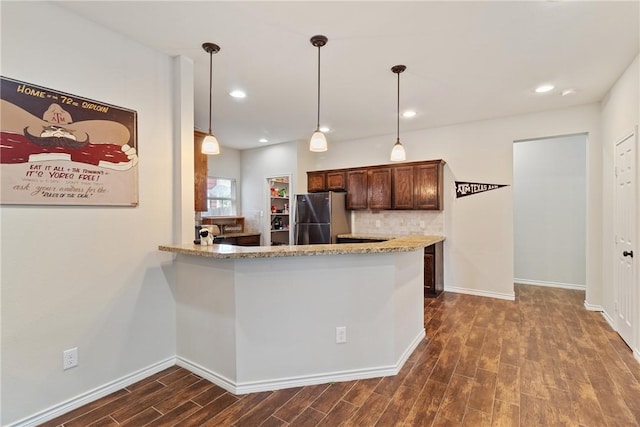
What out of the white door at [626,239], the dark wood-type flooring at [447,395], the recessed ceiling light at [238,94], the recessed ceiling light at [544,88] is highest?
the recessed ceiling light at [238,94]

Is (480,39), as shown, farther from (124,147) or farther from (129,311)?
(129,311)

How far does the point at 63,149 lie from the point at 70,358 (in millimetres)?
1431

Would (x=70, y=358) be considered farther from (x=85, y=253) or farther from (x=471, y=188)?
(x=471, y=188)

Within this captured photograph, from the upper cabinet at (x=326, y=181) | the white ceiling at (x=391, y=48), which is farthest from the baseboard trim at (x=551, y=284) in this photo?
the upper cabinet at (x=326, y=181)

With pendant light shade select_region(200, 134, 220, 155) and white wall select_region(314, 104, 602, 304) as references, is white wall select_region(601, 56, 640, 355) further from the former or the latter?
pendant light shade select_region(200, 134, 220, 155)

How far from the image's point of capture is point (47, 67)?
1.98 metres

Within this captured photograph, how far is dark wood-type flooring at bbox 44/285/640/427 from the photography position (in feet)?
6.39

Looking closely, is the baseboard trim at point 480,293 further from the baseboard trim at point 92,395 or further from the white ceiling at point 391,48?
the baseboard trim at point 92,395

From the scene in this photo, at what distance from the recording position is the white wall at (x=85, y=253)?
1860 mm

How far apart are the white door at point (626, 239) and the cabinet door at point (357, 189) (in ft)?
10.8

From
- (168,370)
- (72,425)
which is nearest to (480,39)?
(168,370)

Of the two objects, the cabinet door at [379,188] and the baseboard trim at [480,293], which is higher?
the cabinet door at [379,188]

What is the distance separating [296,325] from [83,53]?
2.53 metres

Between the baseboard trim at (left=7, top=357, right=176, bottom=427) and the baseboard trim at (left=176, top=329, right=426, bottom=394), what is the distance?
0.68ft
